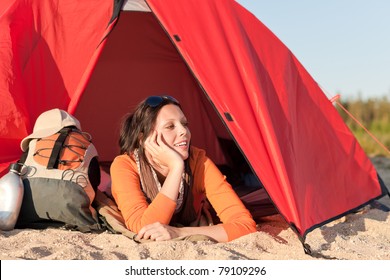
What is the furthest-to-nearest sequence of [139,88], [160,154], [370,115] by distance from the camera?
[370,115], [139,88], [160,154]

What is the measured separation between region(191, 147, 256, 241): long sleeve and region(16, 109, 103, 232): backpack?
54 cm

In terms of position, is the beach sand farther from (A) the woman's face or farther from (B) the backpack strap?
(A) the woman's face

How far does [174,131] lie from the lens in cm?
303

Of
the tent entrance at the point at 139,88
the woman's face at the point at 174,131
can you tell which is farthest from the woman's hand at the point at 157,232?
the tent entrance at the point at 139,88

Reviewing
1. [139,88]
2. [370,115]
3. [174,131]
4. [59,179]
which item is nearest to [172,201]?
[174,131]

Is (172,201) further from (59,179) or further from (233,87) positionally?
(233,87)

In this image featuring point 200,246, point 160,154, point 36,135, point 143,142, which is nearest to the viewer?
point 200,246

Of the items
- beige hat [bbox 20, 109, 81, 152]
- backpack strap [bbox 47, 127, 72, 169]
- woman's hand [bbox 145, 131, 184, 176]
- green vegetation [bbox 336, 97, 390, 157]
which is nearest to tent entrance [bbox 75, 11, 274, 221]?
beige hat [bbox 20, 109, 81, 152]

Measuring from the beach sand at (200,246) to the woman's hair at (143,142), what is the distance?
1.02 ft

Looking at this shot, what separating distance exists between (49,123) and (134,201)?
0.71 m

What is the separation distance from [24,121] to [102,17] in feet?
2.49

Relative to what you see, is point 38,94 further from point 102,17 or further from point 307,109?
point 307,109

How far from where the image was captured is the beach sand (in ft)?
8.57
